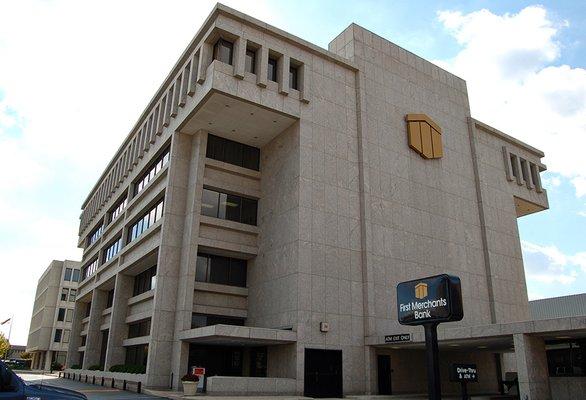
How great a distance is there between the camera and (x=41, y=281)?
375 feet

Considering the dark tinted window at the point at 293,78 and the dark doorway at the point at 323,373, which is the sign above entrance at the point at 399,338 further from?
→ the dark tinted window at the point at 293,78

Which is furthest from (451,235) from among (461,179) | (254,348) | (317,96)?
(254,348)

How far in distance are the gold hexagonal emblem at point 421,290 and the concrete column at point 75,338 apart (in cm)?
6016

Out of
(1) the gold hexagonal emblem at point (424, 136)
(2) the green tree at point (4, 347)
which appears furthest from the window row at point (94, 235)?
(2) the green tree at point (4, 347)

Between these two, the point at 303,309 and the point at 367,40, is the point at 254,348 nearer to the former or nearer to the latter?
the point at 303,309

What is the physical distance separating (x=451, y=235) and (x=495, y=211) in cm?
810

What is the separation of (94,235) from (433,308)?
212 ft

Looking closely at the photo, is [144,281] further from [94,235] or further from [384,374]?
[94,235]

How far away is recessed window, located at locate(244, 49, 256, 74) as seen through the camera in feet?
114

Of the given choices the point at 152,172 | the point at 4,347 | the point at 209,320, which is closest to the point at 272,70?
the point at 152,172

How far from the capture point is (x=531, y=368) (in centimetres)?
2234

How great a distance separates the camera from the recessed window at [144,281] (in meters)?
41.9

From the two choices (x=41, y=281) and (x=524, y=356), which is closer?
(x=524, y=356)

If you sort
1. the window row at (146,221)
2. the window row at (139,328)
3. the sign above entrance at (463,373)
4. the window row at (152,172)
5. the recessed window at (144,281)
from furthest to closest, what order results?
the recessed window at (144,281) < the window row at (152,172) < the window row at (139,328) < the window row at (146,221) < the sign above entrance at (463,373)
